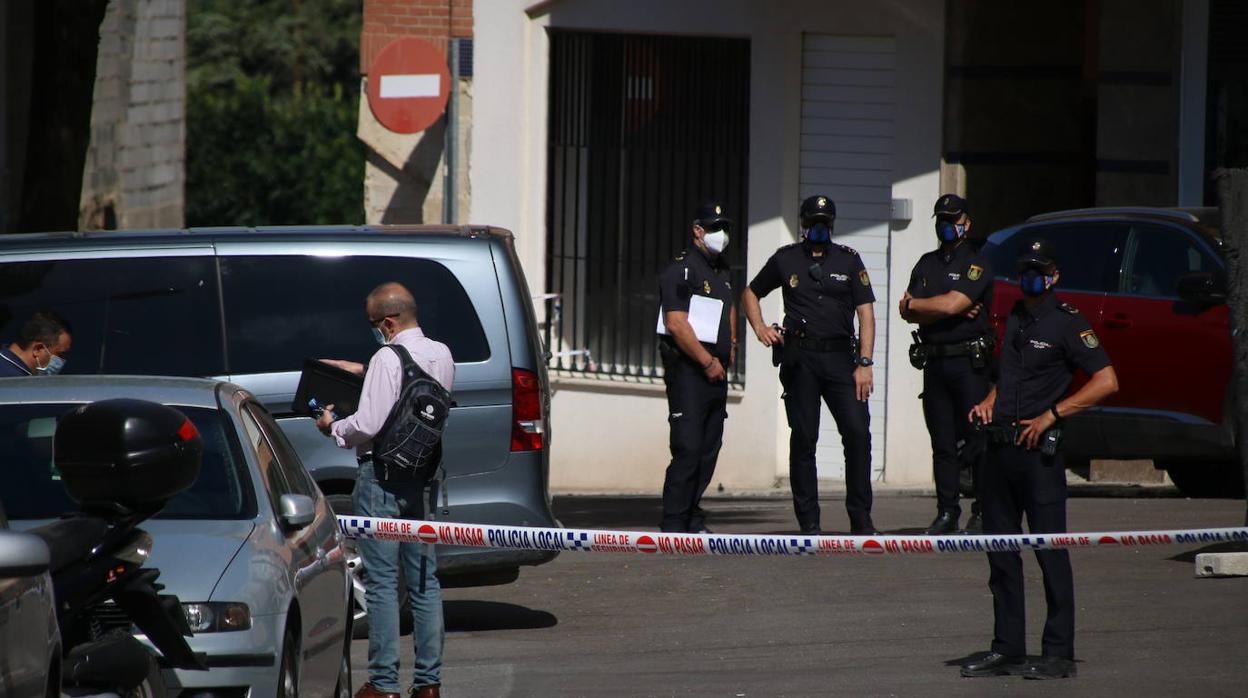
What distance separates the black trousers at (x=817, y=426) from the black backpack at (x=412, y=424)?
3.57 m

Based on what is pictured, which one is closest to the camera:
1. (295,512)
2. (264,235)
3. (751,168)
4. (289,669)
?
(289,669)

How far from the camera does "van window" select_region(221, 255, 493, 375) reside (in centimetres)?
909

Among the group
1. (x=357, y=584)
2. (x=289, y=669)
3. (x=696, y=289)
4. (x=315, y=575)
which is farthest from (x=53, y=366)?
(x=696, y=289)

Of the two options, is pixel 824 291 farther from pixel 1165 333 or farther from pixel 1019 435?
pixel 1019 435

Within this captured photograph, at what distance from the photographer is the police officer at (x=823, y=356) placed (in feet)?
35.7

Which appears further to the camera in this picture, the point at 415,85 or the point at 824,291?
the point at 415,85

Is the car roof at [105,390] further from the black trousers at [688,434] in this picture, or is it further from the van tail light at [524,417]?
the black trousers at [688,434]

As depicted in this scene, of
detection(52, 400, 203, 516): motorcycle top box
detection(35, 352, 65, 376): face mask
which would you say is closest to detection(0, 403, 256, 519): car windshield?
detection(52, 400, 203, 516): motorcycle top box

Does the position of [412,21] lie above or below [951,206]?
above

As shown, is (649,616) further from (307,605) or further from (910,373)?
(910,373)

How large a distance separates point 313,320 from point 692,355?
248 cm

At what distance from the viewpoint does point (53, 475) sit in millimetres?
6711

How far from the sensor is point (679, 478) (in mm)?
10953

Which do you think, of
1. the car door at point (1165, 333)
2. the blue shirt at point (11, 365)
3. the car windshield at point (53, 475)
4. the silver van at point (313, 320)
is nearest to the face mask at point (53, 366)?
the blue shirt at point (11, 365)
